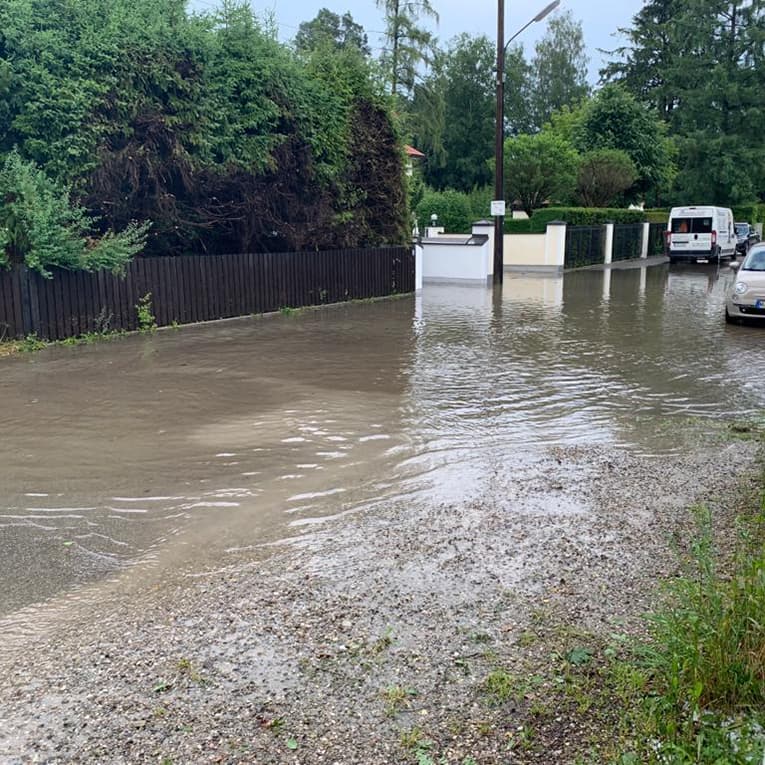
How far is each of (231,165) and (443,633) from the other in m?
12.7

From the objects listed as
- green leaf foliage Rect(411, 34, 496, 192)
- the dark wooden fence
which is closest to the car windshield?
the dark wooden fence

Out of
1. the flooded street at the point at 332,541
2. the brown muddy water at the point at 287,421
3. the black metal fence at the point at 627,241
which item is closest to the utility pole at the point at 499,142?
the brown muddy water at the point at 287,421

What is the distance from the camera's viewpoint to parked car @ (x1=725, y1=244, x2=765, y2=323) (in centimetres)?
1427

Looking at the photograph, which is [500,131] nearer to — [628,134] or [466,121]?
[628,134]

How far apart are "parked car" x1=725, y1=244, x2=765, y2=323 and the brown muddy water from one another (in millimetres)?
388

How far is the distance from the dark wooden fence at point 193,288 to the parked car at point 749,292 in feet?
27.0

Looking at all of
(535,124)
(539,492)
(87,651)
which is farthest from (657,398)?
(535,124)

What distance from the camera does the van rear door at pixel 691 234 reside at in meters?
33.0

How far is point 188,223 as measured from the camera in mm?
14898

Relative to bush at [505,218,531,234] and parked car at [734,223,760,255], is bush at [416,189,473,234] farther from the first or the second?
parked car at [734,223,760,255]

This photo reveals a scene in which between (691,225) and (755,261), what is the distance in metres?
19.8

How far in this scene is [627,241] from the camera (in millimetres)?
36562

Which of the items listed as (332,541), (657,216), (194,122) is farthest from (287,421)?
(657,216)

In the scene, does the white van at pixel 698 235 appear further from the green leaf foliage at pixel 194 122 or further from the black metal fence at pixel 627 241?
the green leaf foliage at pixel 194 122
